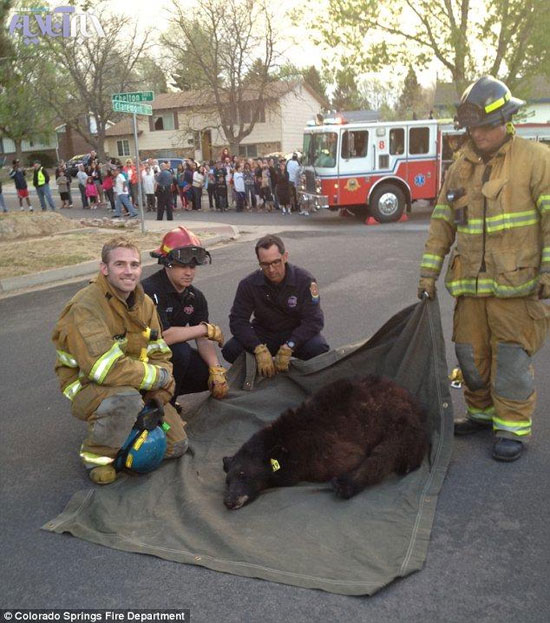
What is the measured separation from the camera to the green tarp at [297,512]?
297 centimetres

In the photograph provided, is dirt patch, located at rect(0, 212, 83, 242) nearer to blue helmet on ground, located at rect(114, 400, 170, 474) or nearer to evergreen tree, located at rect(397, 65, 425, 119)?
blue helmet on ground, located at rect(114, 400, 170, 474)

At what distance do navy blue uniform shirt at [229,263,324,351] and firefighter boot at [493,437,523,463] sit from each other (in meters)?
1.65

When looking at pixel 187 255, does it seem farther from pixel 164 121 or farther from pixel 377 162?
pixel 164 121

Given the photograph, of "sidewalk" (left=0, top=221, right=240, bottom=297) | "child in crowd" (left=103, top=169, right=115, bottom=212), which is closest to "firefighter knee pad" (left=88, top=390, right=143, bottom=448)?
"sidewalk" (left=0, top=221, right=240, bottom=297)

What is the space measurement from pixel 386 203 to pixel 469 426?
1422 cm

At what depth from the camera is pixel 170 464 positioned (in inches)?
159

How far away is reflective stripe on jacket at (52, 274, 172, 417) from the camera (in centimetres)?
377

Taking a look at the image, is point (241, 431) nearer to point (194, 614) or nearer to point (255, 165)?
point (194, 614)

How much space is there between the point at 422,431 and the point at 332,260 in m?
8.25

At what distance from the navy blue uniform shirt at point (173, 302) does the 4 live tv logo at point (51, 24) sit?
29.8 feet

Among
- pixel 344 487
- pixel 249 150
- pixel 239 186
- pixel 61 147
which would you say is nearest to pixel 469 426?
pixel 344 487

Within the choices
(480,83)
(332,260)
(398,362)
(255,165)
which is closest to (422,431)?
(398,362)

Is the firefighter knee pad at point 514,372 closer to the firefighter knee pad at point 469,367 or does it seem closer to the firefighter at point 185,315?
the firefighter knee pad at point 469,367

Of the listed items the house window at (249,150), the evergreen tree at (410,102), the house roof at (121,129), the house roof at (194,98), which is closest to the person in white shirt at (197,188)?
the house roof at (194,98)
